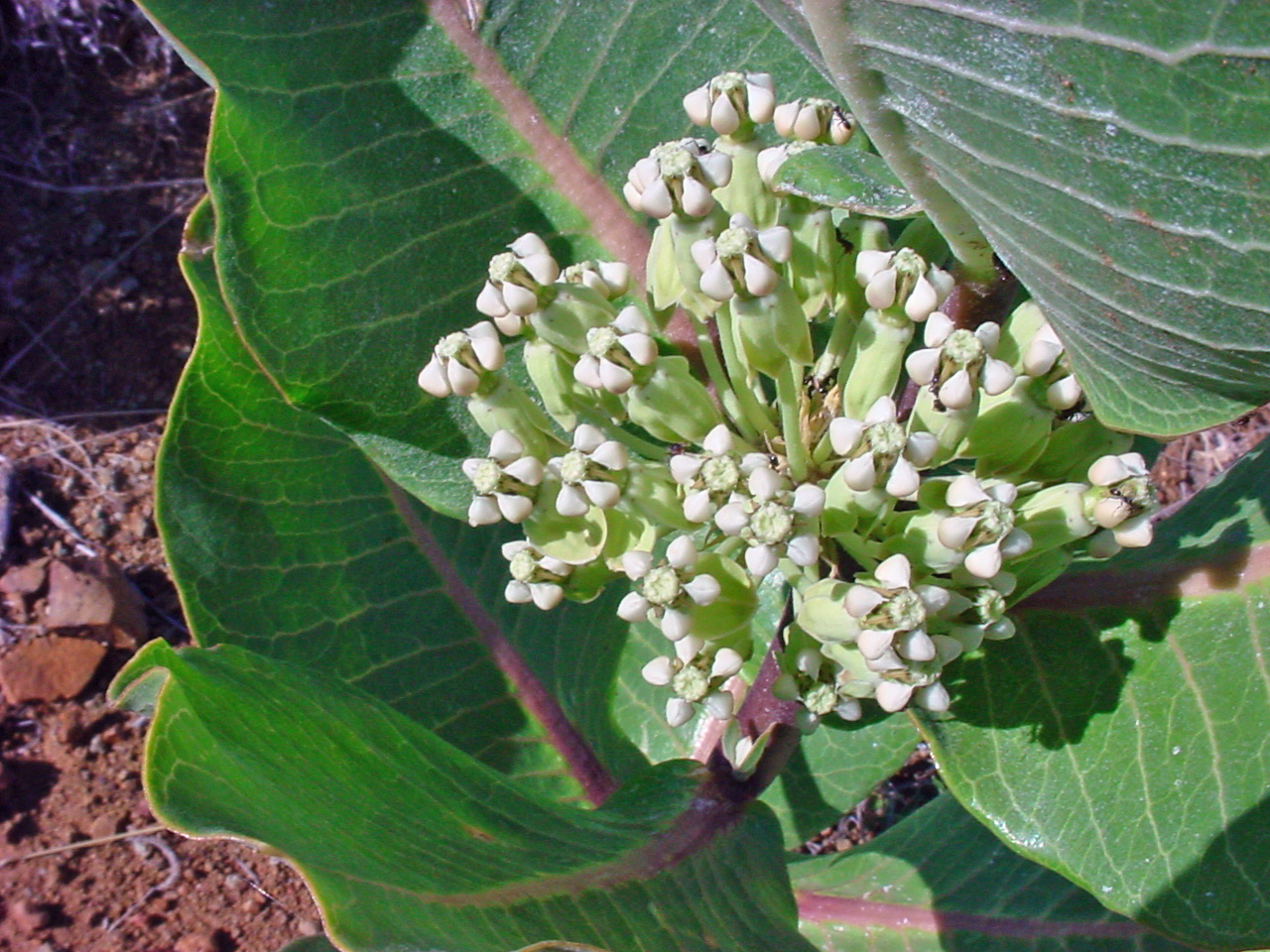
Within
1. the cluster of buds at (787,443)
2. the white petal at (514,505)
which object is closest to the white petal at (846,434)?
the cluster of buds at (787,443)

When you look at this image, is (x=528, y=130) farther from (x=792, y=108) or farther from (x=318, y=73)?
(x=792, y=108)

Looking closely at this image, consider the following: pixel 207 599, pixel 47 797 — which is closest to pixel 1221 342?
pixel 207 599

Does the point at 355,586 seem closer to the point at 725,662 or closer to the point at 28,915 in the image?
the point at 725,662

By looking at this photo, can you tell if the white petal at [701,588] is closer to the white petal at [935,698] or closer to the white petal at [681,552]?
the white petal at [681,552]

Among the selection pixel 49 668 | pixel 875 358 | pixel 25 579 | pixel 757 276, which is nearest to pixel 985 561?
pixel 875 358

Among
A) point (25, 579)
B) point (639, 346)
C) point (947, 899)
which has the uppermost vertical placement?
point (639, 346)

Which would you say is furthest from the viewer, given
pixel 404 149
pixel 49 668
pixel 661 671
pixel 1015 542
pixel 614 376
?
pixel 49 668

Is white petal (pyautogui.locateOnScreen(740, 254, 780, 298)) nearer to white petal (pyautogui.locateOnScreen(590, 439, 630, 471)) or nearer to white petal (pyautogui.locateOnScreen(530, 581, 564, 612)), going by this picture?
white petal (pyautogui.locateOnScreen(590, 439, 630, 471))
